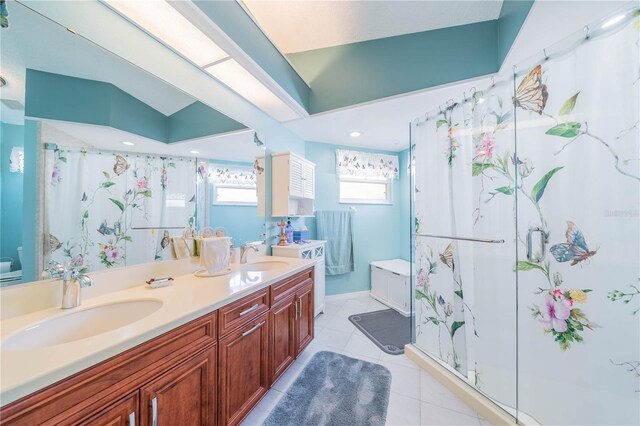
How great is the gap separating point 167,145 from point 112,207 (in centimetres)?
51

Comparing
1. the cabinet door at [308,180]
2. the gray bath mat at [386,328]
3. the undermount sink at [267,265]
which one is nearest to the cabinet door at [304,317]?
the undermount sink at [267,265]

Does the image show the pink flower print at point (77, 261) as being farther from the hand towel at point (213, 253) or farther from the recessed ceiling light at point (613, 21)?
the recessed ceiling light at point (613, 21)

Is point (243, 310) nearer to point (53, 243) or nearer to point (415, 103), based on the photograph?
point (53, 243)

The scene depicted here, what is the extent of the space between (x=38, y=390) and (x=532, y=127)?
7.34 ft

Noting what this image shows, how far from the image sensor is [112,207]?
1237 mm

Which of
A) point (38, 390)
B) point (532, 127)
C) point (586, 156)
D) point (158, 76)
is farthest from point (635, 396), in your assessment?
point (158, 76)

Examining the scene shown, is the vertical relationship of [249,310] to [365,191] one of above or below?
below

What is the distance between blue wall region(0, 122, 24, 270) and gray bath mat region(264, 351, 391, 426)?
155 centimetres

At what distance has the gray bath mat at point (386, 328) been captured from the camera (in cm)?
223

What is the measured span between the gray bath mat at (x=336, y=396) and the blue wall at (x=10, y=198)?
1549mm

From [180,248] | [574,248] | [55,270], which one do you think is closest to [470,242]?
[574,248]

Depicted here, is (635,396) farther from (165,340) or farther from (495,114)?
(165,340)

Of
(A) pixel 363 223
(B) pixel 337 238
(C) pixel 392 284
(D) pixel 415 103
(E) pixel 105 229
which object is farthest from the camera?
(A) pixel 363 223

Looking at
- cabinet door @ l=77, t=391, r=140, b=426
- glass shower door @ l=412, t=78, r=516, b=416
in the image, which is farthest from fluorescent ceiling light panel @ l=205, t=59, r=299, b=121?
cabinet door @ l=77, t=391, r=140, b=426
